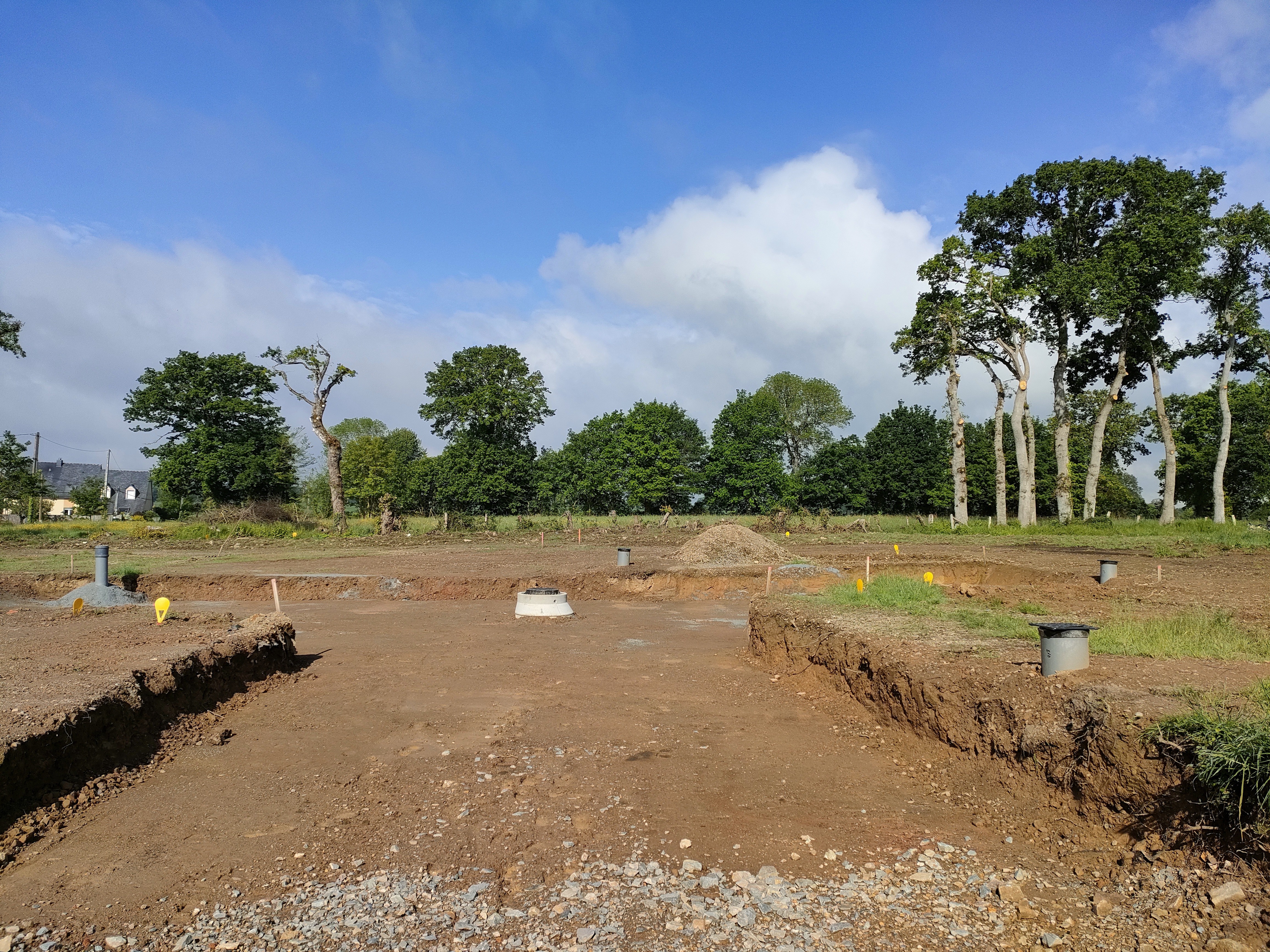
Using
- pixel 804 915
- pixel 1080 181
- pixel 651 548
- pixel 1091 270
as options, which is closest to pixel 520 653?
pixel 804 915

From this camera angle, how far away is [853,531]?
124 feet

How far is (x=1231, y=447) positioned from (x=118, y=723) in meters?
61.6

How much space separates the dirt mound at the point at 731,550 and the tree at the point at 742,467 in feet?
95.7

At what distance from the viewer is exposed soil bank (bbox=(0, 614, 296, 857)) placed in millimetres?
5695

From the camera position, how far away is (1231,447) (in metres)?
50.4

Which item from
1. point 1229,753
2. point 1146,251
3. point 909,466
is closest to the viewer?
point 1229,753

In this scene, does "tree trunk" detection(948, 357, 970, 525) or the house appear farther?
the house

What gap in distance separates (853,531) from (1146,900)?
114ft

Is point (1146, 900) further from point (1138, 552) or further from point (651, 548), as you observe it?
point (651, 548)

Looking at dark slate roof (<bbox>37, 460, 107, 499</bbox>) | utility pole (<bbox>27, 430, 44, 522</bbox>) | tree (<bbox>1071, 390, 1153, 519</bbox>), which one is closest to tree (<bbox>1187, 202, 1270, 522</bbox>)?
tree (<bbox>1071, 390, 1153, 519</bbox>)

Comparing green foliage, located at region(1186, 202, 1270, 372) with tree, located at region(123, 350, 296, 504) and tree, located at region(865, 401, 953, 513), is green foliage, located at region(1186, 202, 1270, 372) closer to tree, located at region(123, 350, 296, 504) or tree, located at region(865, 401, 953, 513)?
tree, located at region(865, 401, 953, 513)

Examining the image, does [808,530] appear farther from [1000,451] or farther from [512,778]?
[512,778]

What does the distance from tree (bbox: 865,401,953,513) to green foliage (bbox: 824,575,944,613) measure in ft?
145

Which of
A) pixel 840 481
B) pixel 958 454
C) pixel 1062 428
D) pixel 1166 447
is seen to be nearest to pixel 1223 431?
pixel 1166 447
